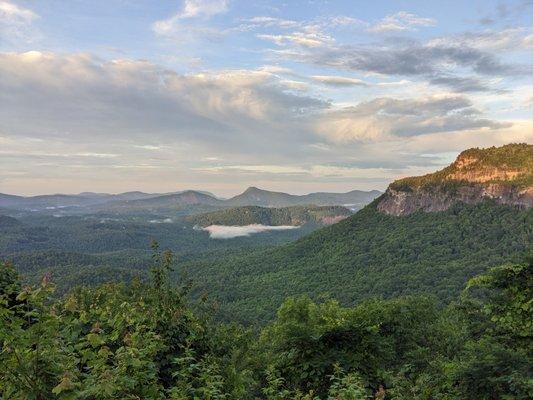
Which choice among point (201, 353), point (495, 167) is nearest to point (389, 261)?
point (495, 167)

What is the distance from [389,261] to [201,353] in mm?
147465

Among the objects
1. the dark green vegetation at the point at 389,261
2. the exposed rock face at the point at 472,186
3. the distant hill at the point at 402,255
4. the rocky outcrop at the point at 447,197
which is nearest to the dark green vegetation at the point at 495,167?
the exposed rock face at the point at 472,186

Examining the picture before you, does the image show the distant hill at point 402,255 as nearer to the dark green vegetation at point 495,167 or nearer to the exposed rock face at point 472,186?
the exposed rock face at point 472,186

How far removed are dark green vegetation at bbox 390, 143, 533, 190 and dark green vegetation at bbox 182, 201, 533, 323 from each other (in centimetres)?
1586

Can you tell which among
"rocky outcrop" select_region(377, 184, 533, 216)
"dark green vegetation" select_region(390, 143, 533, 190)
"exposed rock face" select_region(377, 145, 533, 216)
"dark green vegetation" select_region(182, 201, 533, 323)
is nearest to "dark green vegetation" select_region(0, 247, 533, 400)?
"dark green vegetation" select_region(182, 201, 533, 323)

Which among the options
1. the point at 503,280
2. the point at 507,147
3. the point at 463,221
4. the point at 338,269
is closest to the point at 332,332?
the point at 503,280

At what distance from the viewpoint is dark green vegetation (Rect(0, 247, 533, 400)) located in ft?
16.2

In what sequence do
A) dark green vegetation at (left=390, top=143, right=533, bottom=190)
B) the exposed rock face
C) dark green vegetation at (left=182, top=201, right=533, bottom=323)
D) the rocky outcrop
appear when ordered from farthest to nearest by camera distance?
dark green vegetation at (left=390, top=143, right=533, bottom=190) → the exposed rock face → the rocky outcrop → dark green vegetation at (left=182, top=201, right=533, bottom=323)

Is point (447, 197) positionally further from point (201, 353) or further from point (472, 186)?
point (201, 353)

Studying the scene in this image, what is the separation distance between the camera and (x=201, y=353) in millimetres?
11008

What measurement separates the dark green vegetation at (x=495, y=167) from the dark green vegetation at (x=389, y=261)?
1586 centimetres

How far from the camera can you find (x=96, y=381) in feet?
16.9

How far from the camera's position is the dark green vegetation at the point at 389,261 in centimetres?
11494

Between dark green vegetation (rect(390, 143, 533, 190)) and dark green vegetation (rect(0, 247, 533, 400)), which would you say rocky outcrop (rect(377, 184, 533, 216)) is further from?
dark green vegetation (rect(0, 247, 533, 400))
